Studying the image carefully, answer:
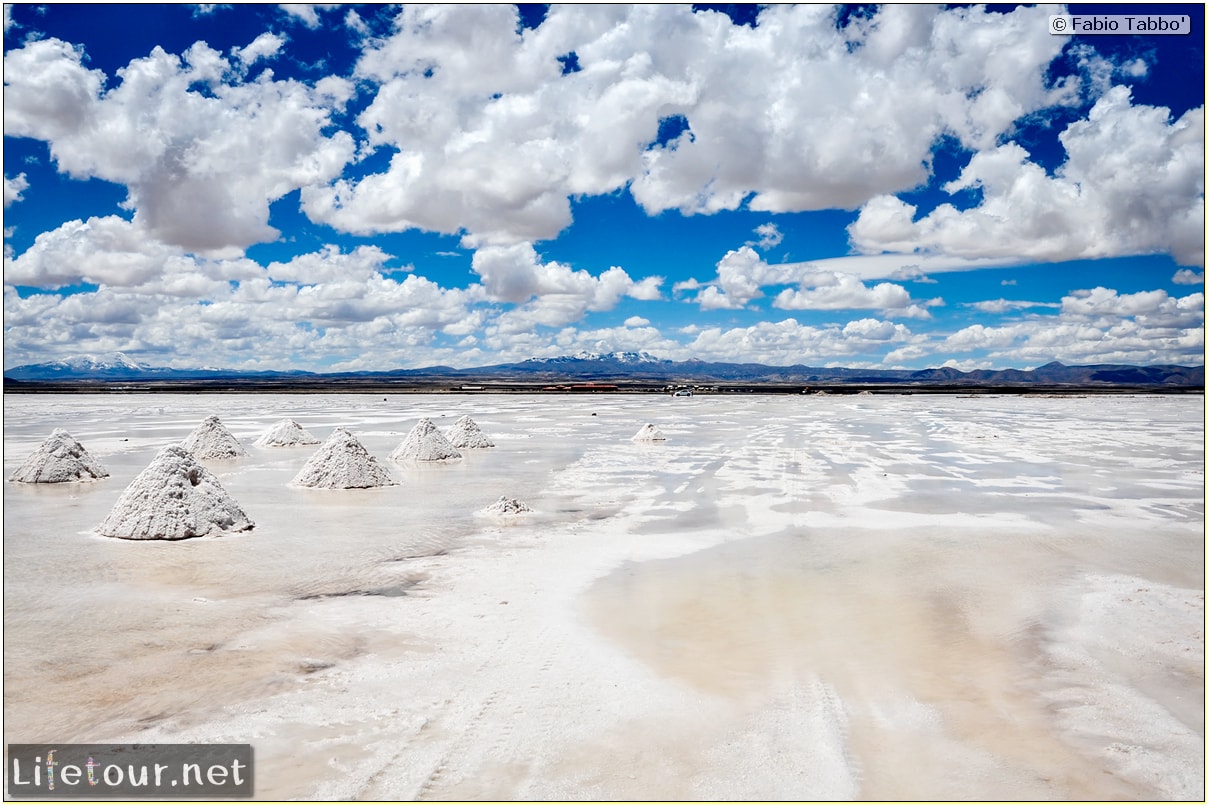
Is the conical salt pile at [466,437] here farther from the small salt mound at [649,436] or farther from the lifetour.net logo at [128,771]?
the lifetour.net logo at [128,771]

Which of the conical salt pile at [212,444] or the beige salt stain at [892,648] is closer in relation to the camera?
the beige salt stain at [892,648]

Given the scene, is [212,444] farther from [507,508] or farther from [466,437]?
[507,508]

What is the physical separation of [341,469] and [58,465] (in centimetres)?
659

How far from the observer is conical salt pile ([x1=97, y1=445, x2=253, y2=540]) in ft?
35.9

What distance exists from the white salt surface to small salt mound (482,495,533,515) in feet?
1.19

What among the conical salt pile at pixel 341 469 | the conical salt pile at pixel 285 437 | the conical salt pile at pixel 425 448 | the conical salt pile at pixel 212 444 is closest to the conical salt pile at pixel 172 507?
the conical salt pile at pixel 341 469

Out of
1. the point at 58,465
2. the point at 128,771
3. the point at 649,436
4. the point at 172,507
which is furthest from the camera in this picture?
the point at 649,436

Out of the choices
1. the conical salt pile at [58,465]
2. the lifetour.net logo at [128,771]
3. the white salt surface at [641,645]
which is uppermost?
the conical salt pile at [58,465]

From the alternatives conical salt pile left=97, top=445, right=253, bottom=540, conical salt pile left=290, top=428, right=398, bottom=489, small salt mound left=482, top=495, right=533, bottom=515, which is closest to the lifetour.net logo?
conical salt pile left=97, top=445, right=253, bottom=540

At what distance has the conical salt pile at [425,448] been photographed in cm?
2072

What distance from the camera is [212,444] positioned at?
21109mm

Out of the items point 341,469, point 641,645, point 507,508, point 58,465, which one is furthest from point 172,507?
point 58,465

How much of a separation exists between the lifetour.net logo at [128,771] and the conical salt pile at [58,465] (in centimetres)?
1417

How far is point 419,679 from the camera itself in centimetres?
602
